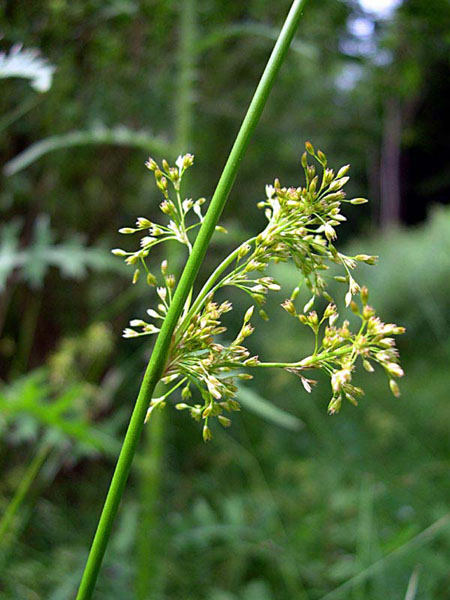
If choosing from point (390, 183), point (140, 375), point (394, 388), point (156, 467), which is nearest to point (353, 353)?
point (394, 388)

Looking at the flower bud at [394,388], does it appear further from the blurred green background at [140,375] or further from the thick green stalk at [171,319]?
the blurred green background at [140,375]

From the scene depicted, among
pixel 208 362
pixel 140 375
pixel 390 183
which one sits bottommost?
pixel 140 375

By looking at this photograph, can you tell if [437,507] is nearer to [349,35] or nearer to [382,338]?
[382,338]

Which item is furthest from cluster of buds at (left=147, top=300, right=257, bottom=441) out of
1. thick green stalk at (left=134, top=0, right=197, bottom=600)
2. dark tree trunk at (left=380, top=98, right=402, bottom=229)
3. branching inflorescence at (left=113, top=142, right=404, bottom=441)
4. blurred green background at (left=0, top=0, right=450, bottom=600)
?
dark tree trunk at (left=380, top=98, right=402, bottom=229)

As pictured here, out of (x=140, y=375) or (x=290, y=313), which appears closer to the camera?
(x=290, y=313)

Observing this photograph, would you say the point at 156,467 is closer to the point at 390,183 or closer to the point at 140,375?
the point at 140,375

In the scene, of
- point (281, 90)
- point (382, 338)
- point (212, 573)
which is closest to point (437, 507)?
point (212, 573)

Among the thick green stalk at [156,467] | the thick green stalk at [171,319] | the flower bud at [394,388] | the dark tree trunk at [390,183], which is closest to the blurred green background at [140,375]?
the thick green stalk at [156,467]
